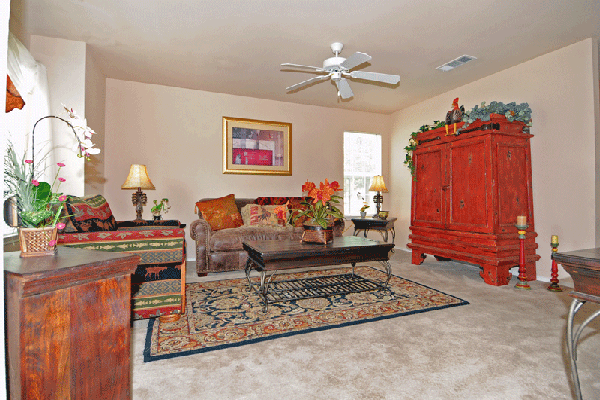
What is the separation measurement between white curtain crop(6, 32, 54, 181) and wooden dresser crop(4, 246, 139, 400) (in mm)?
1726

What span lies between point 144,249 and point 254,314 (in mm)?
976

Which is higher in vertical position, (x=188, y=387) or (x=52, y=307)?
(x=52, y=307)

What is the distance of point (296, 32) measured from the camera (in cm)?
317

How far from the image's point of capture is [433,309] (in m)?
2.65

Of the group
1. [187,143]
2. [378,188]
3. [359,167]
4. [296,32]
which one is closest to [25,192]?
[296,32]

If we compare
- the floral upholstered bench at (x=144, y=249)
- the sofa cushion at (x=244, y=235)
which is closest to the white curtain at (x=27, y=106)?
the floral upholstered bench at (x=144, y=249)

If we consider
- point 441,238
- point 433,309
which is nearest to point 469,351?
point 433,309

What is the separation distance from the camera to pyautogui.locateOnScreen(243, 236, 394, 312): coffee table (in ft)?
8.46

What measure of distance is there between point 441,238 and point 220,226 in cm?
290

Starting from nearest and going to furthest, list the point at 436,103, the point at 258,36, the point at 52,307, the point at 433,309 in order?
the point at 52,307 → the point at 433,309 → the point at 258,36 → the point at 436,103

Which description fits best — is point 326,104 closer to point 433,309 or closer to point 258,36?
point 258,36

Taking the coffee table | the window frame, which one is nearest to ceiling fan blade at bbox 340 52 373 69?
the coffee table

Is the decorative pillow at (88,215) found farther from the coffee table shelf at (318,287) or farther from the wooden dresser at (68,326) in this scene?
the coffee table shelf at (318,287)

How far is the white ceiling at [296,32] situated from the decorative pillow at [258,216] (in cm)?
183
